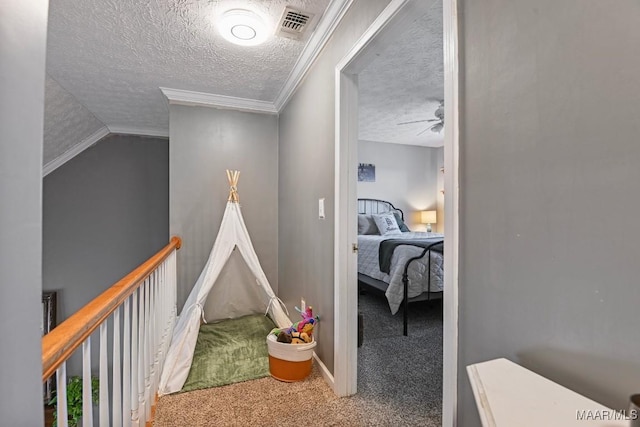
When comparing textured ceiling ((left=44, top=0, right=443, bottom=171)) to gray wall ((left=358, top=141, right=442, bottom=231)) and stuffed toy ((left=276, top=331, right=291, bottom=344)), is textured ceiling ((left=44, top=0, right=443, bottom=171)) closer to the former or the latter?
gray wall ((left=358, top=141, right=442, bottom=231))

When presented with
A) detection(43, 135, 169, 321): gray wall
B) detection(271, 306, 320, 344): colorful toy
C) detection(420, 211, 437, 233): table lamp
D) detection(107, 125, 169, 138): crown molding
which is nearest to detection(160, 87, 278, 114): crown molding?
detection(107, 125, 169, 138): crown molding

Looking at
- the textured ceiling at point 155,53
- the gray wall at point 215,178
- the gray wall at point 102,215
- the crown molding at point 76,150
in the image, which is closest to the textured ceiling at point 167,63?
the textured ceiling at point 155,53

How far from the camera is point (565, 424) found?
1.67 feet

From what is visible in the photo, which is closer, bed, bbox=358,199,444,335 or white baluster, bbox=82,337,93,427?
white baluster, bbox=82,337,93,427

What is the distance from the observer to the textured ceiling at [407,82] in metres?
2.22

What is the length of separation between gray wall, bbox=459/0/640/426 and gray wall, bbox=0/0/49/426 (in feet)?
3.26

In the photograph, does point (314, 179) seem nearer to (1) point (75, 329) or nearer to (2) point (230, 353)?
(2) point (230, 353)

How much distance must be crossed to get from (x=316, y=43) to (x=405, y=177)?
13.6 feet

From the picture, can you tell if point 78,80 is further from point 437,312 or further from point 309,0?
point 437,312

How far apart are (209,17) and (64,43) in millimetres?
1159

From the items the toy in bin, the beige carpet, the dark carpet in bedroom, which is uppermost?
the toy in bin

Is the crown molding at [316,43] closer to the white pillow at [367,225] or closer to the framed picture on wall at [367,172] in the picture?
the white pillow at [367,225]

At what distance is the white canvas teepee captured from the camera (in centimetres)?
204

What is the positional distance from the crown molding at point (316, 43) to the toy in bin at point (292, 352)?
1.94 metres
